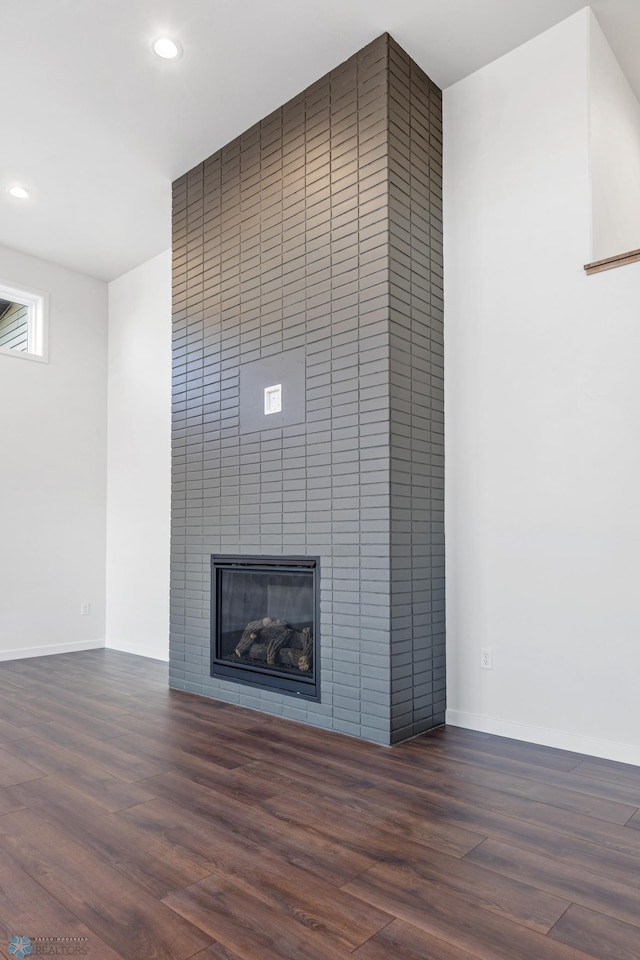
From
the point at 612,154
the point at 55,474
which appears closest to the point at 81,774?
the point at 55,474

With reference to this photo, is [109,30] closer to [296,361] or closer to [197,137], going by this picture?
[197,137]

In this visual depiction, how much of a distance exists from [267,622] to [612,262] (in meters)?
2.30

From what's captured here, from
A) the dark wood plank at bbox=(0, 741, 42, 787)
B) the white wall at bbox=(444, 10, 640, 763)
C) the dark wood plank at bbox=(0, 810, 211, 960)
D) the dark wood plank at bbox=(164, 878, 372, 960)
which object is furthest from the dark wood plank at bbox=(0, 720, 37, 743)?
the white wall at bbox=(444, 10, 640, 763)

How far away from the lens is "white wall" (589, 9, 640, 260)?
2.76 metres

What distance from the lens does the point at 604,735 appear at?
2.51m

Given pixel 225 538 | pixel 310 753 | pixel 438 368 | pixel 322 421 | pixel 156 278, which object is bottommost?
pixel 310 753

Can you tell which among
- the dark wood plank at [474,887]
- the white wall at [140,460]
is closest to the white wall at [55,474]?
the white wall at [140,460]

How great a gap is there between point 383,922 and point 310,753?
115 cm

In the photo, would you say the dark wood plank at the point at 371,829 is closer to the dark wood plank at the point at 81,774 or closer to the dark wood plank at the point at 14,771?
the dark wood plank at the point at 81,774

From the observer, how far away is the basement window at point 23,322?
16.5 feet

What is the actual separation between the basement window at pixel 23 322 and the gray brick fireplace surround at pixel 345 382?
7.32ft

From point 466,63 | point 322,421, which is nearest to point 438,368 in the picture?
point 322,421

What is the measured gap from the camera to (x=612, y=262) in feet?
8.43

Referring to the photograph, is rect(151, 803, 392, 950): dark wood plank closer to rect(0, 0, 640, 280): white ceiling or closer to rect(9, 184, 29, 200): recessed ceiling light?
rect(0, 0, 640, 280): white ceiling
